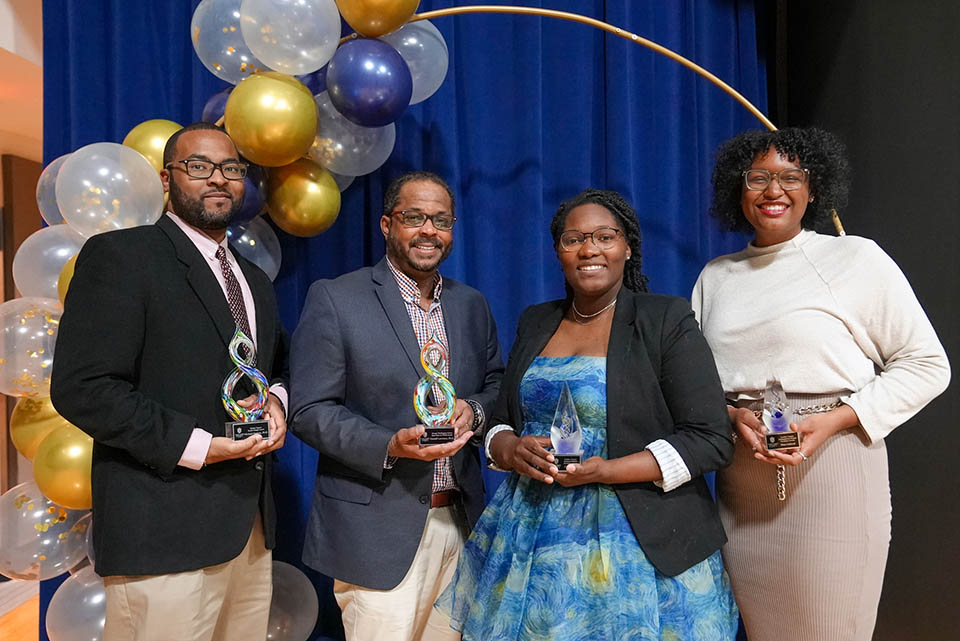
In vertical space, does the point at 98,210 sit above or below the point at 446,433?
above

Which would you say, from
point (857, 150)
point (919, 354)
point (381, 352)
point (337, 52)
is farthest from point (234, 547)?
point (857, 150)

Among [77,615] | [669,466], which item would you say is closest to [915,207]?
[669,466]

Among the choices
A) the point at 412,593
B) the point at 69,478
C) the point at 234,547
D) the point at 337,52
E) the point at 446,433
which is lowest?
the point at 412,593

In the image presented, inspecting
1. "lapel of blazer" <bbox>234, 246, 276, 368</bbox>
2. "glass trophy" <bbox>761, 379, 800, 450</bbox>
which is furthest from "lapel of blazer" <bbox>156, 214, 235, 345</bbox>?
→ "glass trophy" <bbox>761, 379, 800, 450</bbox>

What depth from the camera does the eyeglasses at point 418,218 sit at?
1926mm

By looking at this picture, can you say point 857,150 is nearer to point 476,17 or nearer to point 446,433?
point 476,17

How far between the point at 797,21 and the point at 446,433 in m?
2.73

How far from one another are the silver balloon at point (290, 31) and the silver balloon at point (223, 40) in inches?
3.8

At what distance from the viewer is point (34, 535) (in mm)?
2045

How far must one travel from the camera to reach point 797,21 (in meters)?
3.18

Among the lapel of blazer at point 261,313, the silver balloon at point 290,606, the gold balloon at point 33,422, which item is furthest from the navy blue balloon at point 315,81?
the silver balloon at point 290,606

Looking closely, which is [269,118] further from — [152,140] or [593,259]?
[593,259]

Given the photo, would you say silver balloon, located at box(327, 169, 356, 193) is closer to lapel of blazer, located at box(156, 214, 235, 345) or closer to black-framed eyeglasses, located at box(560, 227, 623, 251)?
lapel of blazer, located at box(156, 214, 235, 345)

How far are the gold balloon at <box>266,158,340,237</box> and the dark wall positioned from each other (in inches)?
81.8
